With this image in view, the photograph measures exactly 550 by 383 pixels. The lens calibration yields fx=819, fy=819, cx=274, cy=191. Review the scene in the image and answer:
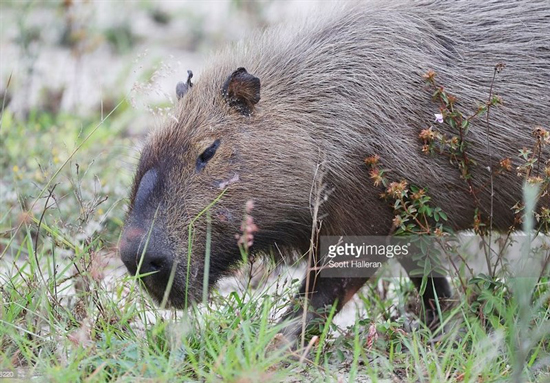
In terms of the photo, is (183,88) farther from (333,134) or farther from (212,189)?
(333,134)

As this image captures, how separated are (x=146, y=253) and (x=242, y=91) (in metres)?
0.93

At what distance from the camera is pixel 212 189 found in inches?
155

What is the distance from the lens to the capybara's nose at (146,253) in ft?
12.3

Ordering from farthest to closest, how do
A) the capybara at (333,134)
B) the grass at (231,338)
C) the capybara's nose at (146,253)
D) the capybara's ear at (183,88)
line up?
the capybara's ear at (183,88), the capybara at (333,134), the capybara's nose at (146,253), the grass at (231,338)

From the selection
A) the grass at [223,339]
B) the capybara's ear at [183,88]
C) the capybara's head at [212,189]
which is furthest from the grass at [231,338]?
the capybara's ear at [183,88]

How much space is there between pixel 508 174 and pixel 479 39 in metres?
0.72

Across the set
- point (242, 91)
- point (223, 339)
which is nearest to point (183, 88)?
point (242, 91)

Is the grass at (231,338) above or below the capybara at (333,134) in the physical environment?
below

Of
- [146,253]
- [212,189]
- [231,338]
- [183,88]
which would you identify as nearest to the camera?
[231,338]

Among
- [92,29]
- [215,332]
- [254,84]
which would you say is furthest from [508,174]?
[92,29]

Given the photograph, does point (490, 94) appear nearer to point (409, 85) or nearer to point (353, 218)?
point (409, 85)

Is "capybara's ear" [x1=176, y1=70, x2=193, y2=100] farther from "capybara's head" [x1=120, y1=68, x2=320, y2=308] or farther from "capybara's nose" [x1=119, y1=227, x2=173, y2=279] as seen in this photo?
"capybara's nose" [x1=119, y1=227, x2=173, y2=279]

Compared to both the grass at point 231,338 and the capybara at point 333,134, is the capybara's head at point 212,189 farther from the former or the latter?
the grass at point 231,338

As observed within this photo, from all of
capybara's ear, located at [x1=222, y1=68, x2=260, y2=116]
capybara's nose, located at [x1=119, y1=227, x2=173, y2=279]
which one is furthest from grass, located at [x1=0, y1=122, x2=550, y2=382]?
capybara's ear, located at [x1=222, y1=68, x2=260, y2=116]
